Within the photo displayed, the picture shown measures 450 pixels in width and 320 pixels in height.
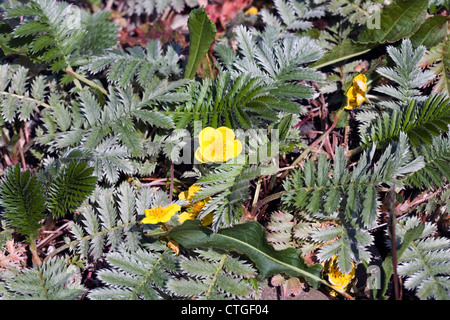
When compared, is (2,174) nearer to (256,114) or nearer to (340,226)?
(256,114)

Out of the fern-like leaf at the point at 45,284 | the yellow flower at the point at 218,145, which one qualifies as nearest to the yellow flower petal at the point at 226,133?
the yellow flower at the point at 218,145

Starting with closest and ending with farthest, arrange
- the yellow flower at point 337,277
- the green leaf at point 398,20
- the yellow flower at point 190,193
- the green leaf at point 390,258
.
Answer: the green leaf at point 390,258 < the yellow flower at point 337,277 < the yellow flower at point 190,193 < the green leaf at point 398,20

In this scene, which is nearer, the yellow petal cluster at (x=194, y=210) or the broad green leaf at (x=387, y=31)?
the yellow petal cluster at (x=194, y=210)

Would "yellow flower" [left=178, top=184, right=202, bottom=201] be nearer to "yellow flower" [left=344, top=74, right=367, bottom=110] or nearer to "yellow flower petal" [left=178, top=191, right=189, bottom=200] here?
"yellow flower petal" [left=178, top=191, right=189, bottom=200]

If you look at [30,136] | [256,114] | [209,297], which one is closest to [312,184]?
[256,114]

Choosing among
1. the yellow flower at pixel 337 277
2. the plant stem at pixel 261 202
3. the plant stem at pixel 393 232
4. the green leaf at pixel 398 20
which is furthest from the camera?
the green leaf at pixel 398 20

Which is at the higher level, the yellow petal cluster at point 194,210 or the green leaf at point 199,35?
the green leaf at point 199,35

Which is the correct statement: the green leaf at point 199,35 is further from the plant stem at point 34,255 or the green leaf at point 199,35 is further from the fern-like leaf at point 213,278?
the plant stem at point 34,255
